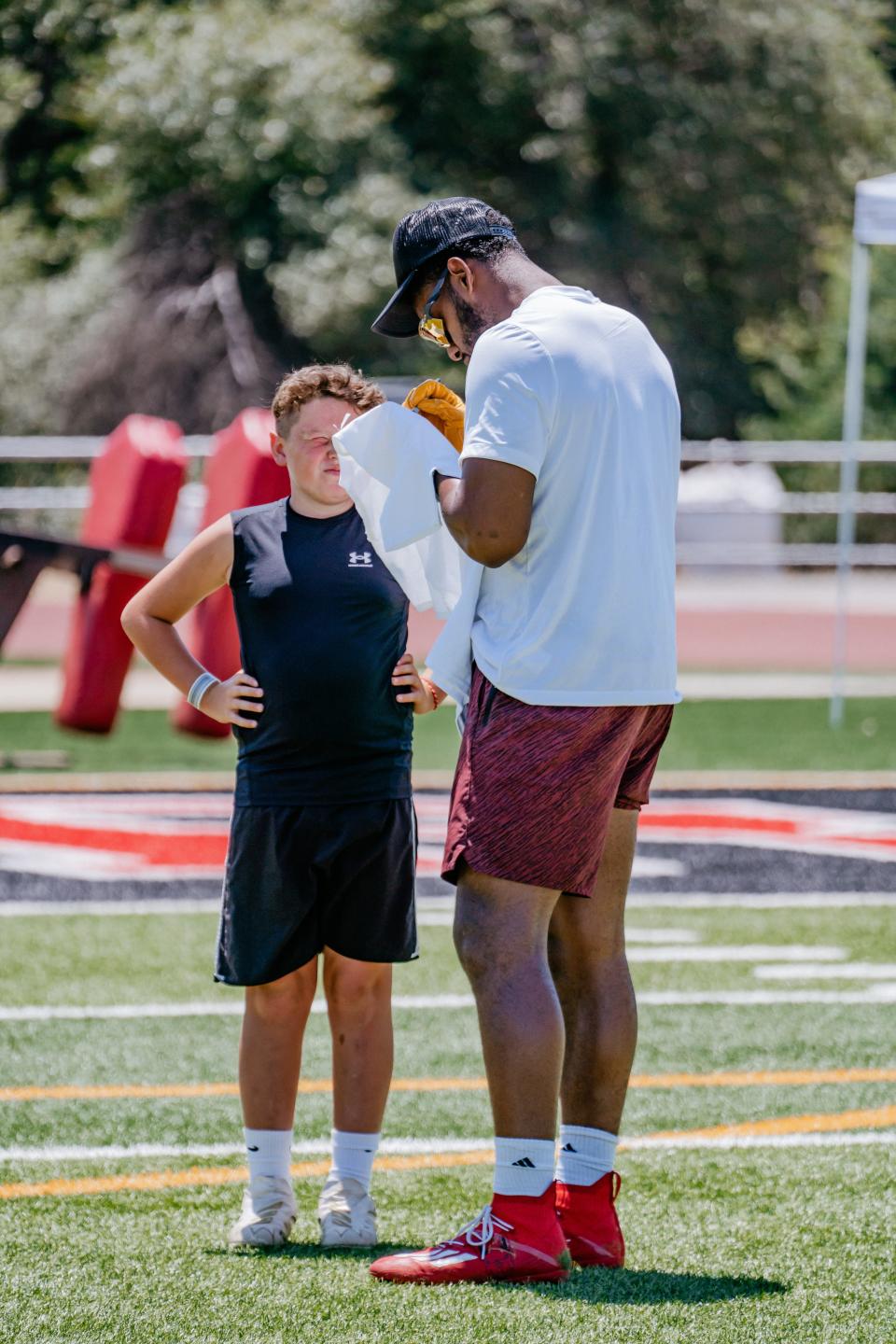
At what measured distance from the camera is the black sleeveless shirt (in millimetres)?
3721

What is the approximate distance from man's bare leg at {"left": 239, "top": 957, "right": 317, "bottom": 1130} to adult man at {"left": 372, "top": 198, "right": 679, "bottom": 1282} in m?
0.45

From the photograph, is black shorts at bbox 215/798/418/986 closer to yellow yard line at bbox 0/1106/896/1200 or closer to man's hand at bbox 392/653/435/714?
man's hand at bbox 392/653/435/714

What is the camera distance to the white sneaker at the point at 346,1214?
142 inches

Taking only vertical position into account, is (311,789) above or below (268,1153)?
above

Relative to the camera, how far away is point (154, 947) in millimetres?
6500

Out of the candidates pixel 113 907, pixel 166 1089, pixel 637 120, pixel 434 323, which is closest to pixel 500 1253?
pixel 434 323

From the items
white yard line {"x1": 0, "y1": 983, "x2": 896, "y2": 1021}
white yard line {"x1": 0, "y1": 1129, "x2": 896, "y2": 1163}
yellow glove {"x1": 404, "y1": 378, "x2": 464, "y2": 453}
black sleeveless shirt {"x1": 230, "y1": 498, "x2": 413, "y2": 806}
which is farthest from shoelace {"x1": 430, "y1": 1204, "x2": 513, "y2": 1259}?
white yard line {"x1": 0, "y1": 983, "x2": 896, "y2": 1021}

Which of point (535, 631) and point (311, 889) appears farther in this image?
point (311, 889)

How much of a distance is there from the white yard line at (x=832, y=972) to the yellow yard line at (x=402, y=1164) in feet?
4.72

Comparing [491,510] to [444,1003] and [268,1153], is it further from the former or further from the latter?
[444,1003]

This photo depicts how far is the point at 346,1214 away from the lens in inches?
143

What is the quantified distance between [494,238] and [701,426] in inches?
1289

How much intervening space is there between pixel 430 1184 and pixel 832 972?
2390 mm

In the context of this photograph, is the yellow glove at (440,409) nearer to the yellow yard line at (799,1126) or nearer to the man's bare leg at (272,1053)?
the man's bare leg at (272,1053)
